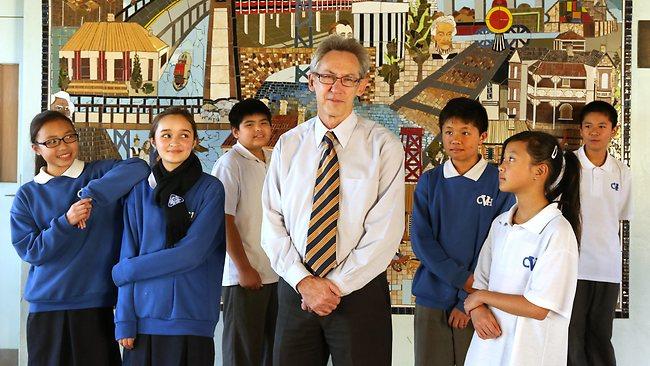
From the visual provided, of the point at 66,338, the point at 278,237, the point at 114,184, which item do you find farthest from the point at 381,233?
the point at 66,338

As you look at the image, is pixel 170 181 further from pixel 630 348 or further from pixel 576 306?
pixel 630 348

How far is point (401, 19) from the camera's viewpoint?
4.49 metres

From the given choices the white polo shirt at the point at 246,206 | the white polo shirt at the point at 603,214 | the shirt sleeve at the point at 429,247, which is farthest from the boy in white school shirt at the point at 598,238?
the white polo shirt at the point at 246,206

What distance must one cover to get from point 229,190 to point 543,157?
161 centimetres

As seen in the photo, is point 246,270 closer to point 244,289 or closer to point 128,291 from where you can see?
point 244,289

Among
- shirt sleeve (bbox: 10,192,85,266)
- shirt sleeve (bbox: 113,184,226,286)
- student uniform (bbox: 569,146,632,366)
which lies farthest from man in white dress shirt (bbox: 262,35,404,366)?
student uniform (bbox: 569,146,632,366)

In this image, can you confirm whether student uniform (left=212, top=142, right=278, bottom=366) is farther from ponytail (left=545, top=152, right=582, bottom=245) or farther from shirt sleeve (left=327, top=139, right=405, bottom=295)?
ponytail (left=545, top=152, right=582, bottom=245)

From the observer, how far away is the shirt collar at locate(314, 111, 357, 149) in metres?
2.74

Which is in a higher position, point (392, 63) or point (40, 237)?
point (392, 63)

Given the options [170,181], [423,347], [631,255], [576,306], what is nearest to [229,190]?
[170,181]

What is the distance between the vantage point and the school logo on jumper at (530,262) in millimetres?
2516

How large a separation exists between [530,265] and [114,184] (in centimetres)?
161

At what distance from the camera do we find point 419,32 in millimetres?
4488

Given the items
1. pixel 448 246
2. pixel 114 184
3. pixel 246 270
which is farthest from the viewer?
pixel 246 270
